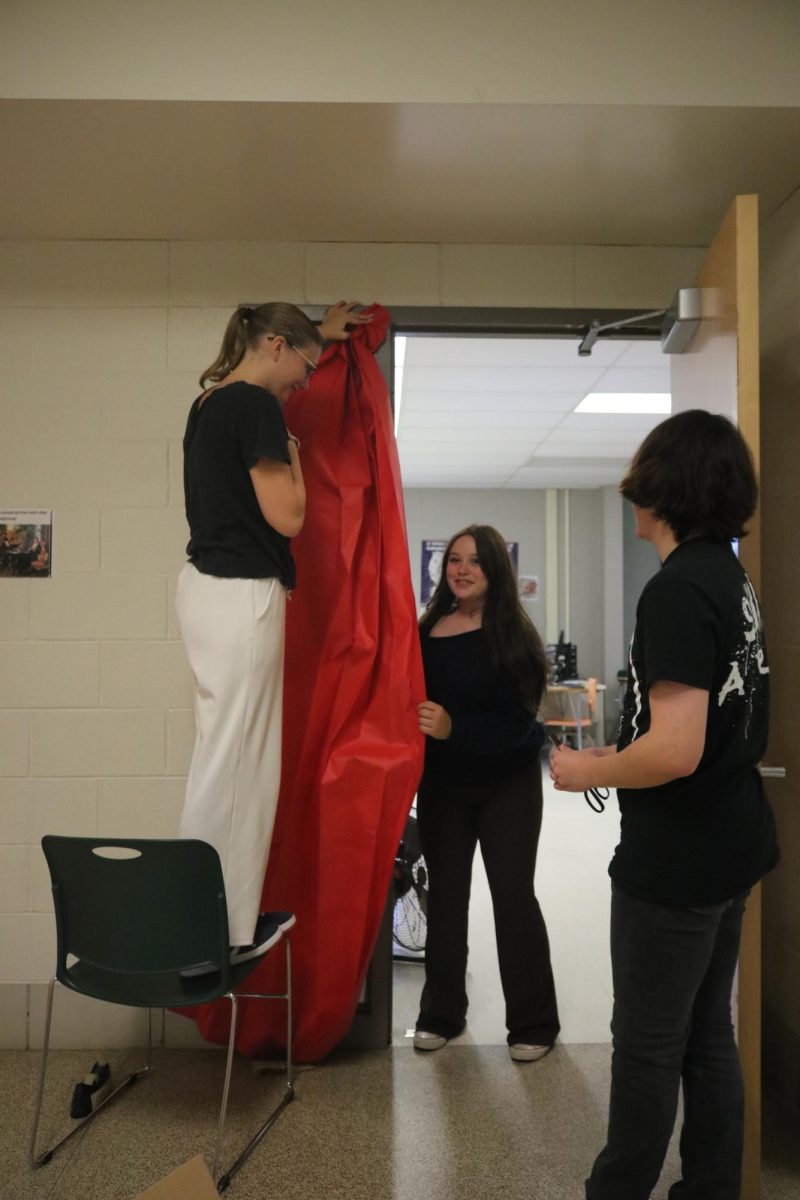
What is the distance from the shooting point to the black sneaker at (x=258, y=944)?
1.88 metres

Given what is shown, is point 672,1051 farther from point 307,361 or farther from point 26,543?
point 26,543

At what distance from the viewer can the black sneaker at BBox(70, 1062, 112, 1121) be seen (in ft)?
6.87

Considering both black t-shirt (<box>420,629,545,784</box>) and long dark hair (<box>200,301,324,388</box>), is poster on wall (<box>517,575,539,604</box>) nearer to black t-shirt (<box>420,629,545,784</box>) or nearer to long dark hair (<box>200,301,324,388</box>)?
black t-shirt (<box>420,629,545,784</box>)

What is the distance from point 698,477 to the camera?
1.46 meters

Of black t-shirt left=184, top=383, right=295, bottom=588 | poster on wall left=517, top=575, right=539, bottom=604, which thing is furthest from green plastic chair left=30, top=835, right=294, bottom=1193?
poster on wall left=517, top=575, right=539, bottom=604

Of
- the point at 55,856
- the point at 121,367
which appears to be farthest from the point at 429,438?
the point at 55,856

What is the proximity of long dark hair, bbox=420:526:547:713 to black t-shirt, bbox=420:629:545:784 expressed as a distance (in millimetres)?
28

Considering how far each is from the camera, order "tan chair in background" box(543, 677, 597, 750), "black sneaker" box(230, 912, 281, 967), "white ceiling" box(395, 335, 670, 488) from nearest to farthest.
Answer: "black sneaker" box(230, 912, 281, 967)
"white ceiling" box(395, 335, 670, 488)
"tan chair in background" box(543, 677, 597, 750)

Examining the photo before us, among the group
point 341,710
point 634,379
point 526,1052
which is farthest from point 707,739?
point 634,379

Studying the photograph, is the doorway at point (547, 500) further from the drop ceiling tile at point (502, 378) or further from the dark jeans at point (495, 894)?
the dark jeans at point (495, 894)

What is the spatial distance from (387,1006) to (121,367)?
1.98 metres

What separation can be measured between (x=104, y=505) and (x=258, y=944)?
1.30m

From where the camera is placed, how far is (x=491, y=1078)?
7.64 feet

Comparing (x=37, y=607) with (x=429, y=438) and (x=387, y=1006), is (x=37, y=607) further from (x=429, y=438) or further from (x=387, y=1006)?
(x=429, y=438)
